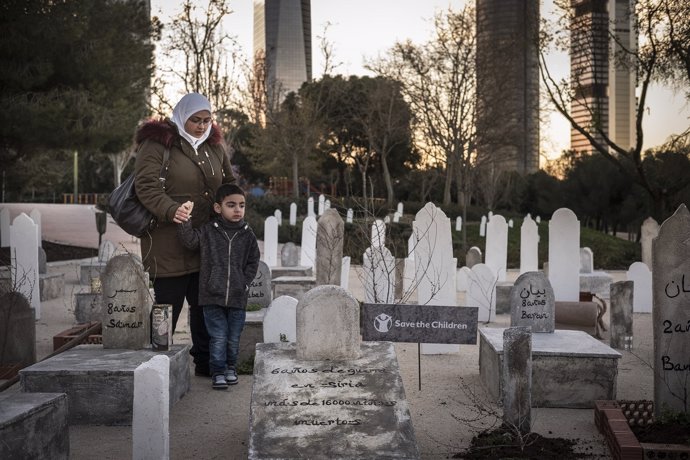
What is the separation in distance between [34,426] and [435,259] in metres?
4.83

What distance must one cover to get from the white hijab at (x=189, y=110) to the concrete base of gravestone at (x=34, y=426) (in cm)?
244

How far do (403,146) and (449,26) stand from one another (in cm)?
2076

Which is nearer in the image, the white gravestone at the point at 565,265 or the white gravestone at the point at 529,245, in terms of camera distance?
the white gravestone at the point at 565,265

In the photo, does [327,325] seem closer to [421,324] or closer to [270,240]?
[421,324]

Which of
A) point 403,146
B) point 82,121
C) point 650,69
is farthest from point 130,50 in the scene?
point 403,146

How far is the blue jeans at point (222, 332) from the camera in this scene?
584cm

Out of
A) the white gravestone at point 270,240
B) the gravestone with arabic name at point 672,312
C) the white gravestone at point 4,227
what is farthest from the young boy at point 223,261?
the white gravestone at point 4,227

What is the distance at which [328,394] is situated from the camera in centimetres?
423

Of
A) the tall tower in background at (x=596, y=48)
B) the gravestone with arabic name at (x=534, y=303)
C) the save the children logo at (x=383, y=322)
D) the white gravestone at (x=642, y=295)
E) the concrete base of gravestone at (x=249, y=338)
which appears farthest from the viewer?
the tall tower in background at (x=596, y=48)

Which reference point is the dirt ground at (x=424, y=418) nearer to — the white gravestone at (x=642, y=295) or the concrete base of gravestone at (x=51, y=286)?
the white gravestone at (x=642, y=295)

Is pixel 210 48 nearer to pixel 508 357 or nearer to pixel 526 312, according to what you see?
pixel 526 312

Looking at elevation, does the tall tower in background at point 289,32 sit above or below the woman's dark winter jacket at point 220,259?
above

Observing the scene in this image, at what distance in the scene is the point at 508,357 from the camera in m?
4.48

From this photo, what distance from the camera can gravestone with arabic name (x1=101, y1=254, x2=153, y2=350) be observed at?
5.82 meters
